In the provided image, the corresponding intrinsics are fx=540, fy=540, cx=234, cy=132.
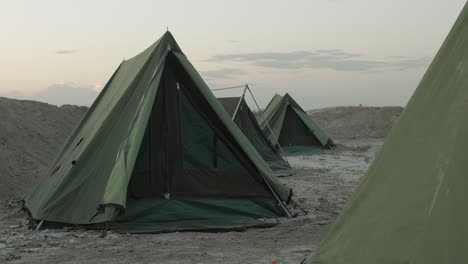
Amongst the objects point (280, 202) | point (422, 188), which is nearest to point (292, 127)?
point (280, 202)

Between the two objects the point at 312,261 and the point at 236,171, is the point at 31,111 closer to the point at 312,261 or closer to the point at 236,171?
the point at 236,171

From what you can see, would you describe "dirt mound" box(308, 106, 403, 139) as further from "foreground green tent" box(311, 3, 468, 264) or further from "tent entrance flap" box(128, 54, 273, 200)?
"foreground green tent" box(311, 3, 468, 264)

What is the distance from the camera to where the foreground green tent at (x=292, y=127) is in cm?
2200

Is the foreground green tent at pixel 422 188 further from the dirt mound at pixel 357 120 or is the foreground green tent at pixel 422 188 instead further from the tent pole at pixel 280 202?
the dirt mound at pixel 357 120

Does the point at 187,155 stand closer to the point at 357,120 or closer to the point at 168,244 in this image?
the point at 168,244

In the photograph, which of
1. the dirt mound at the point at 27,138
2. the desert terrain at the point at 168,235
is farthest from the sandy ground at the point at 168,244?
the dirt mound at the point at 27,138

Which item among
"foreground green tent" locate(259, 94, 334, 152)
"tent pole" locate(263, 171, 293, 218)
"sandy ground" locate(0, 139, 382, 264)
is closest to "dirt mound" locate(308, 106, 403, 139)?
"foreground green tent" locate(259, 94, 334, 152)

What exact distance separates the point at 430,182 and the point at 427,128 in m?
0.42

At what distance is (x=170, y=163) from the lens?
7969 mm

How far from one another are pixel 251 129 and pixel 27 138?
7853 millimetres

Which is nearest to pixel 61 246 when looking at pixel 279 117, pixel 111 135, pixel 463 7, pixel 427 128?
pixel 111 135

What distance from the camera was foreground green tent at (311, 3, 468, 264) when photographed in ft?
10.4

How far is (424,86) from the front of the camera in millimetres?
3869

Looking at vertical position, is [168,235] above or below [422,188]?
below
